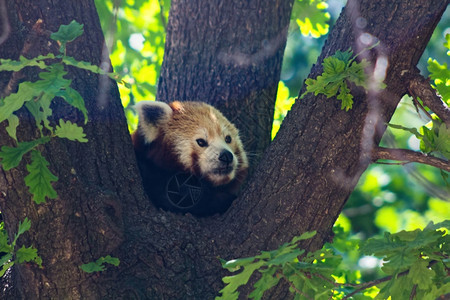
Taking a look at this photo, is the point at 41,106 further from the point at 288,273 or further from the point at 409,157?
Answer: the point at 409,157

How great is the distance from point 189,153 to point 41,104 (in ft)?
7.91

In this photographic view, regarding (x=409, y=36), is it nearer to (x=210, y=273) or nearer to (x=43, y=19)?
(x=210, y=273)

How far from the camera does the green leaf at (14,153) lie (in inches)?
103

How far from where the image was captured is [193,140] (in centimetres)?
500

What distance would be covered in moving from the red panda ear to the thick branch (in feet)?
7.23

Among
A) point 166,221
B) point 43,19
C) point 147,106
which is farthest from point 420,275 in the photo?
point 147,106

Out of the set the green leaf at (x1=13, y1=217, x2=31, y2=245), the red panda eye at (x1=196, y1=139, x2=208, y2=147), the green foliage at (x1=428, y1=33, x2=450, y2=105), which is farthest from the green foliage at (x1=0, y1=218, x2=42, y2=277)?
the green foliage at (x1=428, y1=33, x2=450, y2=105)

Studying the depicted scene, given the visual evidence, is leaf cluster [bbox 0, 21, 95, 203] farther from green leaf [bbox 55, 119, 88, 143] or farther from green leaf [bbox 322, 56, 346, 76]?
green leaf [bbox 322, 56, 346, 76]

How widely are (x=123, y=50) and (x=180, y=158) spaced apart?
104 inches

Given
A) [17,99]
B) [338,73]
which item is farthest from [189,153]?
[17,99]

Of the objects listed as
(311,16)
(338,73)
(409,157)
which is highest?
(311,16)

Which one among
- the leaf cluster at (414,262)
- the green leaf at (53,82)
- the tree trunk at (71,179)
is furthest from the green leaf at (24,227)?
the leaf cluster at (414,262)

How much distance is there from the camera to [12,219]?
3.01 m

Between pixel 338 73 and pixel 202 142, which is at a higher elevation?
pixel 338 73
